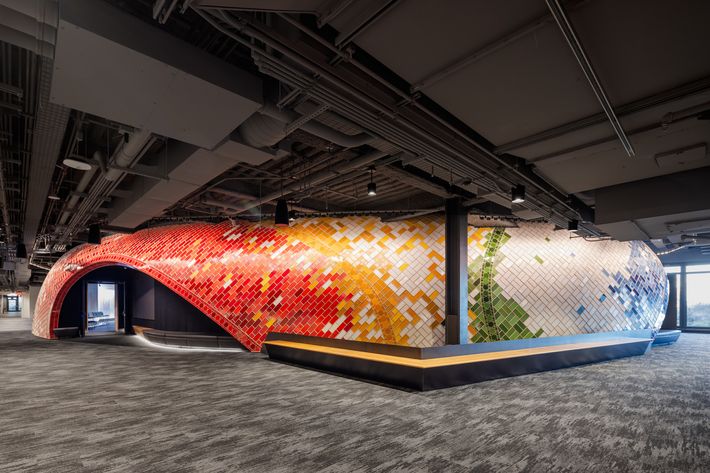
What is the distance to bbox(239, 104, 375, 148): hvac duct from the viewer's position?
3.83 meters

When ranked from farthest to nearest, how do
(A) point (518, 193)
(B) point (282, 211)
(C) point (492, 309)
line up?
(C) point (492, 309), (B) point (282, 211), (A) point (518, 193)

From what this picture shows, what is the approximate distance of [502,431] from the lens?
11.5 feet

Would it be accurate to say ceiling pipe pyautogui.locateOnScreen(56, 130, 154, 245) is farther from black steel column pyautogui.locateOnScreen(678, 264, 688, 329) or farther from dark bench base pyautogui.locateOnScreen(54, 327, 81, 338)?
black steel column pyautogui.locateOnScreen(678, 264, 688, 329)

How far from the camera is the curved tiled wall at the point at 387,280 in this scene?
8.44 metres

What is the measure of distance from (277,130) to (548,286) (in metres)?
7.68

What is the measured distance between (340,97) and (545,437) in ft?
11.2

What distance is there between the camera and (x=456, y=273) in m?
8.02

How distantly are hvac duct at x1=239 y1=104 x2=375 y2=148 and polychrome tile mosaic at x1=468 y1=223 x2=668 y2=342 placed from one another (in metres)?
5.69

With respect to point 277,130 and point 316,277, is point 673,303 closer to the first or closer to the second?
point 316,277

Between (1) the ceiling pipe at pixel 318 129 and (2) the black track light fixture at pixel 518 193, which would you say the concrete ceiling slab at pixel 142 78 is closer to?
(1) the ceiling pipe at pixel 318 129

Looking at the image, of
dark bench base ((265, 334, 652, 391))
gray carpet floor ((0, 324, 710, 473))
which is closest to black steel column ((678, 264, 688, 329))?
dark bench base ((265, 334, 652, 391))

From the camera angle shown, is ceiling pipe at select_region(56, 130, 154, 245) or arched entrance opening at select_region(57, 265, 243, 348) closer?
ceiling pipe at select_region(56, 130, 154, 245)

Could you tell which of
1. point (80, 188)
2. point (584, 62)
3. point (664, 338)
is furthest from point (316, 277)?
point (664, 338)

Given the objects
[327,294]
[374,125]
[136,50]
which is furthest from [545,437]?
[327,294]
